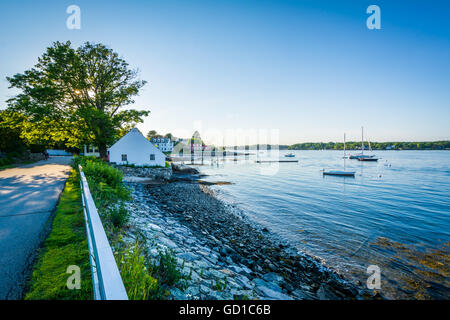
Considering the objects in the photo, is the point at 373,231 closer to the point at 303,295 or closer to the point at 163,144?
the point at 303,295

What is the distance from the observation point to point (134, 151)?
3038 centimetres

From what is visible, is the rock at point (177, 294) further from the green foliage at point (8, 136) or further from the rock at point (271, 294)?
the green foliage at point (8, 136)

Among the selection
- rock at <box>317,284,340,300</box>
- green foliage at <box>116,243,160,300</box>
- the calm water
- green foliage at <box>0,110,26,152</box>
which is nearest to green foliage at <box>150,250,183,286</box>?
green foliage at <box>116,243,160,300</box>

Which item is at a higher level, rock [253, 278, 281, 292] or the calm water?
rock [253, 278, 281, 292]

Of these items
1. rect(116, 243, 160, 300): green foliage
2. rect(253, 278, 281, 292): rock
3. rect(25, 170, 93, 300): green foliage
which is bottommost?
rect(253, 278, 281, 292): rock

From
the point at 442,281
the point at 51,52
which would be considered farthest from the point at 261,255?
the point at 51,52

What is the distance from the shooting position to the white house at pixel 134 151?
2952 cm

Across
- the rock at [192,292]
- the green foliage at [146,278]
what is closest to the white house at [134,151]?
the green foliage at [146,278]

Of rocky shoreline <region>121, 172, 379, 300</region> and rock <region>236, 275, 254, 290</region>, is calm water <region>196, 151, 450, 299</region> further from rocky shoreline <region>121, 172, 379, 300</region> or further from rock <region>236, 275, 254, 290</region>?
rock <region>236, 275, 254, 290</region>

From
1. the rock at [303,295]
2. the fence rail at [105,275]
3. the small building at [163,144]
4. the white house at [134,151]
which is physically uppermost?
the small building at [163,144]

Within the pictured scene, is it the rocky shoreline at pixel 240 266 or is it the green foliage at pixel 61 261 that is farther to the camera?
the rocky shoreline at pixel 240 266

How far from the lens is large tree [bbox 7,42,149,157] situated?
23047 millimetres

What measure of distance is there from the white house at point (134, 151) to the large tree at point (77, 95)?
2.34 metres

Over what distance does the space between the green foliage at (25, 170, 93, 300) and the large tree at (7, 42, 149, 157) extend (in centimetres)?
2221
